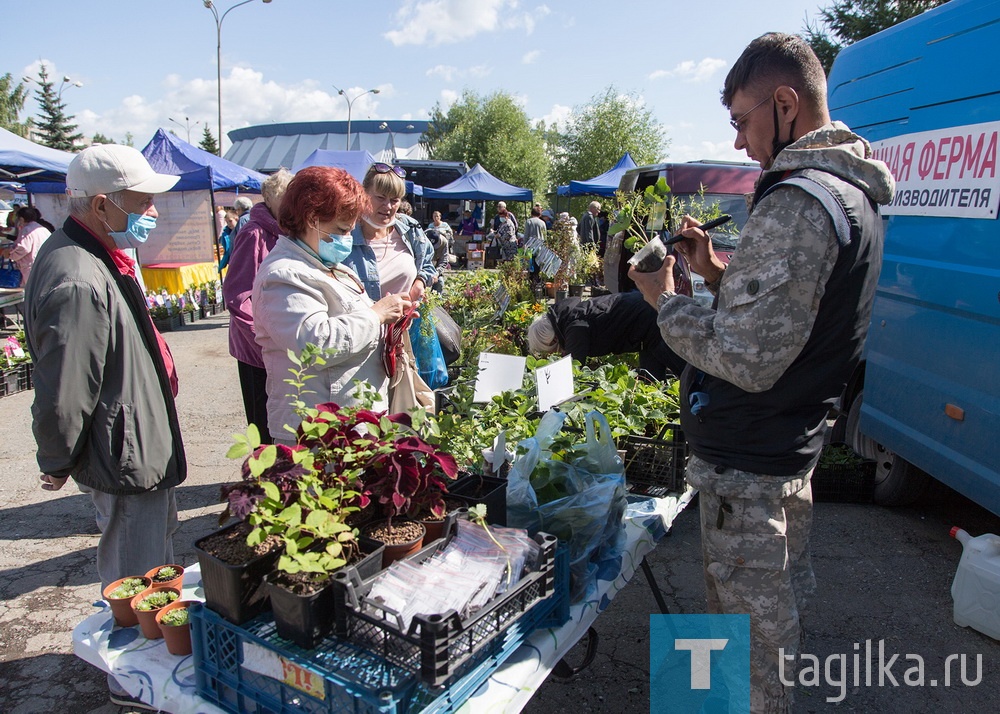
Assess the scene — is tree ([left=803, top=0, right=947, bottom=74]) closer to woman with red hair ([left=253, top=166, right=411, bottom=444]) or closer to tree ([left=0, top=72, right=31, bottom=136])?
woman with red hair ([left=253, top=166, right=411, bottom=444])

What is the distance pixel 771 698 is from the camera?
176 centimetres

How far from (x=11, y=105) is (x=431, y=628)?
4980 cm

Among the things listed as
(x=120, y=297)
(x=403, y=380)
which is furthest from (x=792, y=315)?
(x=120, y=297)

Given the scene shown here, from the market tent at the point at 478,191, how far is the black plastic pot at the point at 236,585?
61.1 ft

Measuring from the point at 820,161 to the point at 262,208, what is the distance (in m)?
2.76

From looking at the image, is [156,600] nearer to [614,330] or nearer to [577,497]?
[577,497]

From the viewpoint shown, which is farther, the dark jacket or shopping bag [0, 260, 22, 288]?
shopping bag [0, 260, 22, 288]

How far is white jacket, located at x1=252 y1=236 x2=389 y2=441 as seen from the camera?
81.8 inches

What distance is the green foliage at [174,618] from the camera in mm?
1474

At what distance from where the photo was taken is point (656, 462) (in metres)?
2.33

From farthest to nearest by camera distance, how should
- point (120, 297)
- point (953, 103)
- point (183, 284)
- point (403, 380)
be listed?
point (183, 284) < point (953, 103) < point (403, 380) < point (120, 297)

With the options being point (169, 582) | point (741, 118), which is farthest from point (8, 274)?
point (741, 118)

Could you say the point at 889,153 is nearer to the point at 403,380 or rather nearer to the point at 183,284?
the point at 403,380

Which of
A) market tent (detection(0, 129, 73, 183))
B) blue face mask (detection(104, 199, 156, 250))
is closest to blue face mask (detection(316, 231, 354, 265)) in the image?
blue face mask (detection(104, 199, 156, 250))
